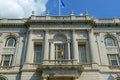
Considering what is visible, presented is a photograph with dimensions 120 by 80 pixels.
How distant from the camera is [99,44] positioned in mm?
29766

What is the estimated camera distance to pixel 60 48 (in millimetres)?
29047

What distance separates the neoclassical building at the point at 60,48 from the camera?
25.4m

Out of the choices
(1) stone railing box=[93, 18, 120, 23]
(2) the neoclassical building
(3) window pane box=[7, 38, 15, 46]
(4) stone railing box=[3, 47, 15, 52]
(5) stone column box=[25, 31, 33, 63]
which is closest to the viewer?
(2) the neoclassical building

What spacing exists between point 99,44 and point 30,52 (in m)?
10.2

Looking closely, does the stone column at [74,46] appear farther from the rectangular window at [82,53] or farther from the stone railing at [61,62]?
the stone railing at [61,62]

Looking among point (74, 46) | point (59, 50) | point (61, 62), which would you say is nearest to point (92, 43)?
point (74, 46)

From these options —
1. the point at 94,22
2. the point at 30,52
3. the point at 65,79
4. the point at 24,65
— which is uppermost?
the point at 94,22

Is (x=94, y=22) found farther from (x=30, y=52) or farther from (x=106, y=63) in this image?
(x=30, y=52)

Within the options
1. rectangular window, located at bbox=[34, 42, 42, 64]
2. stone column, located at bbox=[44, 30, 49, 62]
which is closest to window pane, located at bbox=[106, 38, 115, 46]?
stone column, located at bbox=[44, 30, 49, 62]

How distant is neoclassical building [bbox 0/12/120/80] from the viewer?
25.4 meters

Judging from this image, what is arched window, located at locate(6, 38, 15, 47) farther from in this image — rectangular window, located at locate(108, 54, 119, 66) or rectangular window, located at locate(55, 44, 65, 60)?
rectangular window, located at locate(108, 54, 119, 66)

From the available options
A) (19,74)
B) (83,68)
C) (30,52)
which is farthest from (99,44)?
(19,74)

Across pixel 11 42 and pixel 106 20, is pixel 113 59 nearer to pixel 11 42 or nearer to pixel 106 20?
pixel 106 20

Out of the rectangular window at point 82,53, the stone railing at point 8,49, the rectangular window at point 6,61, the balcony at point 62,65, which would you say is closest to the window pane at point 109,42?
the rectangular window at point 82,53
